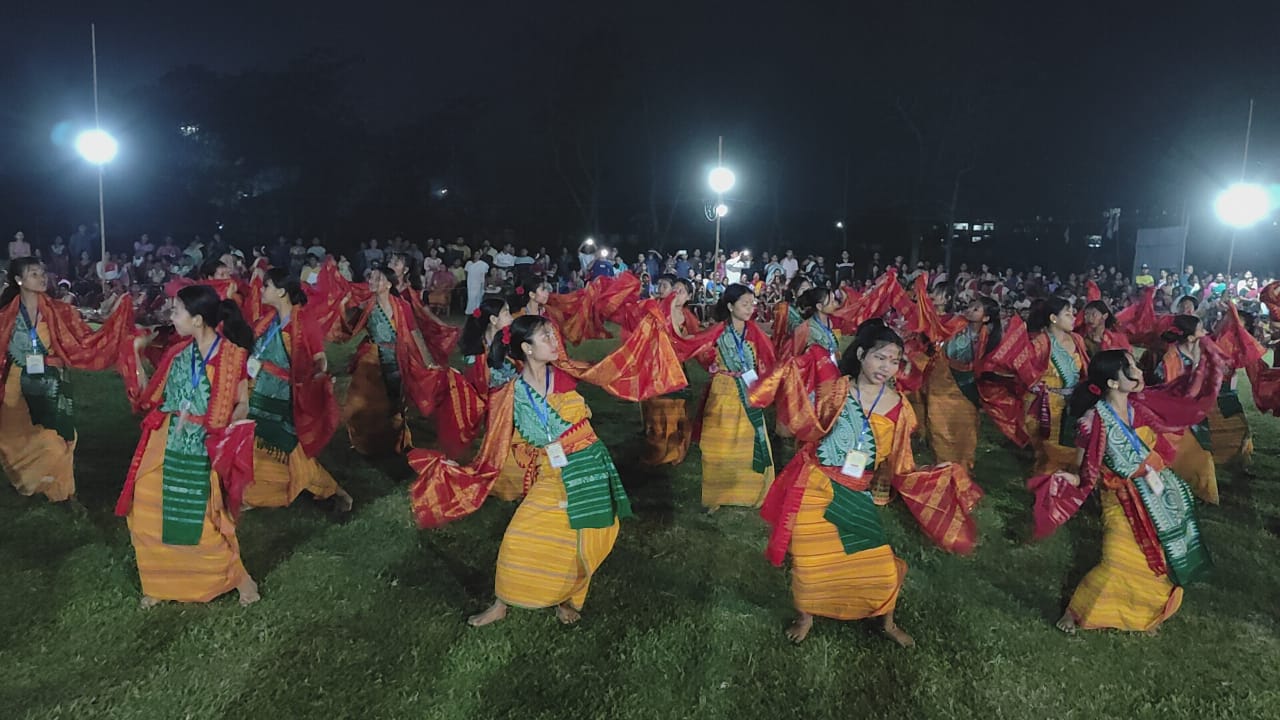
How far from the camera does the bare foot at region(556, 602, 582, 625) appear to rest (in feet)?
14.9

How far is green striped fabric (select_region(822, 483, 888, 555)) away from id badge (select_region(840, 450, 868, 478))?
0.09 meters

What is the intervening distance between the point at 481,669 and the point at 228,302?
238 centimetres

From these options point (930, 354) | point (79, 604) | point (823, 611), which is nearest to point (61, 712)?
point (79, 604)

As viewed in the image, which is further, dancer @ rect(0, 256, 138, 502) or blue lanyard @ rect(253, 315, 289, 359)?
blue lanyard @ rect(253, 315, 289, 359)

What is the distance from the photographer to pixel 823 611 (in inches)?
170

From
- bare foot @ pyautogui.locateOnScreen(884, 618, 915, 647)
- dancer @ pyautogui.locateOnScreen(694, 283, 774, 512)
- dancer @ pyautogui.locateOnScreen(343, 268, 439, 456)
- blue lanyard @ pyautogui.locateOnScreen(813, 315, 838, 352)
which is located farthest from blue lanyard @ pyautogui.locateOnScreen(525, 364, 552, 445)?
blue lanyard @ pyautogui.locateOnScreen(813, 315, 838, 352)

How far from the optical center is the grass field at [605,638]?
152 inches

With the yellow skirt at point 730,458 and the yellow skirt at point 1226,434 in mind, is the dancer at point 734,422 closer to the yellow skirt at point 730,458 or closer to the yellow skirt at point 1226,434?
the yellow skirt at point 730,458

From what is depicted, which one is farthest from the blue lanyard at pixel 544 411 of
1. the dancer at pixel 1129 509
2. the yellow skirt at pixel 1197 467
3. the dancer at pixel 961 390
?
the yellow skirt at pixel 1197 467

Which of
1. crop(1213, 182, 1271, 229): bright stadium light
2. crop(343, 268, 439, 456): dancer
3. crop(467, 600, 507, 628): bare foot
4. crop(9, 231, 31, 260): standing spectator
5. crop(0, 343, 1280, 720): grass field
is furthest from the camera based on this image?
crop(9, 231, 31, 260): standing spectator

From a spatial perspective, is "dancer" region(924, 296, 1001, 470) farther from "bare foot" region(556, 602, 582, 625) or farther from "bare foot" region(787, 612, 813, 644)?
"bare foot" region(556, 602, 582, 625)

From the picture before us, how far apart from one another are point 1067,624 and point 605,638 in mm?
2454

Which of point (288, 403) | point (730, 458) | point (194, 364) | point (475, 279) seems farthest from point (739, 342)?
point (475, 279)

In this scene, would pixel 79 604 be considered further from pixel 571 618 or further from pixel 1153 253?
pixel 1153 253
